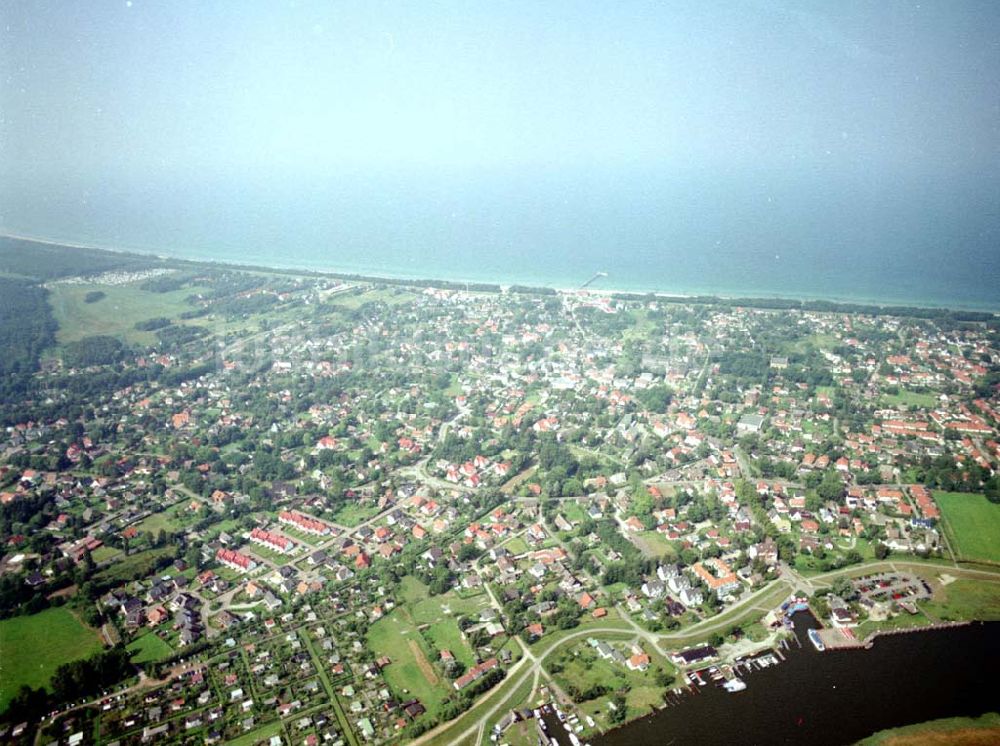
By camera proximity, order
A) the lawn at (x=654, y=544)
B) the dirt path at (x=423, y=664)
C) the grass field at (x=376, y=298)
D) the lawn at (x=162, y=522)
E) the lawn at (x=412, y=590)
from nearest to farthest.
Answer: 1. the dirt path at (x=423, y=664)
2. the lawn at (x=412, y=590)
3. the lawn at (x=654, y=544)
4. the lawn at (x=162, y=522)
5. the grass field at (x=376, y=298)

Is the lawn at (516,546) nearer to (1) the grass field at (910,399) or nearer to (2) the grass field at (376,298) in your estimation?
(1) the grass field at (910,399)

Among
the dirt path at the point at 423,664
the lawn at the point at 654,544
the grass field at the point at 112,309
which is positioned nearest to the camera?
the dirt path at the point at 423,664

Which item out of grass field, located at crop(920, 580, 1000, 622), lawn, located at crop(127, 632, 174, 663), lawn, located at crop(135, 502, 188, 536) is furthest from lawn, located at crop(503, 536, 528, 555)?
lawn, located at crop(135, 502, 188, 536)

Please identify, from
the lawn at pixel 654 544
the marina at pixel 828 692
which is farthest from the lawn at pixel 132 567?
the lawn at pixel 654 544

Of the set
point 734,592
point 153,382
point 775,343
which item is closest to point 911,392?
point 775,343

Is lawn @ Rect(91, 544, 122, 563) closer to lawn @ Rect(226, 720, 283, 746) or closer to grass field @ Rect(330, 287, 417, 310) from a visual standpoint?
lawn @ Rect(226, 720, 283, 746)
